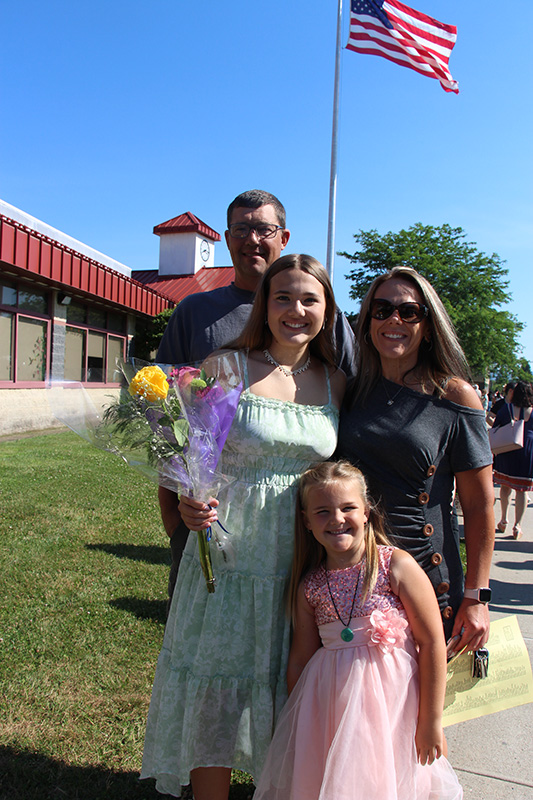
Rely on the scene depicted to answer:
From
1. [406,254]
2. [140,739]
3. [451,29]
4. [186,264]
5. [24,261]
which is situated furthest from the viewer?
[406,254]

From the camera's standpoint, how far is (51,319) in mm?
14742

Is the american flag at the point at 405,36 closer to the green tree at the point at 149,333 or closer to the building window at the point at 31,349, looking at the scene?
the building window at the point at 31,349

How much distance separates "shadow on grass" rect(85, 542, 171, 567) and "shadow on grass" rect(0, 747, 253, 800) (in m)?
2.65

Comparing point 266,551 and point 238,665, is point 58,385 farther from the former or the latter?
point 238,665

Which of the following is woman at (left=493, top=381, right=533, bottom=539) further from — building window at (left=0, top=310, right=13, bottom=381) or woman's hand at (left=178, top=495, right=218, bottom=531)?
building window at (left=0, top=310, right=13, bottom=381)

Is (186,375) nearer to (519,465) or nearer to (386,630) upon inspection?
(386,630)

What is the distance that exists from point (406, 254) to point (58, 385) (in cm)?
3027

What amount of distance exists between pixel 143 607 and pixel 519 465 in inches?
203

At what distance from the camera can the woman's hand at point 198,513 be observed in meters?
2.00

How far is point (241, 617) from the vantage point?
211 centimetres

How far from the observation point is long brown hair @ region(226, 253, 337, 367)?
2279 mm

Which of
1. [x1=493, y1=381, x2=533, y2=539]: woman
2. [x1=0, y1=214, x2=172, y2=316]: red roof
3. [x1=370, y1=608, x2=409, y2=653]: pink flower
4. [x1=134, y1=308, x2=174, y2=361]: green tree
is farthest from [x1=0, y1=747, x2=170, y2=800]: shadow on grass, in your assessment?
[x1=134, y1=308, x2=174, y2=361]: green tree

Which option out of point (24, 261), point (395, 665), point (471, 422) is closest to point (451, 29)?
point (24, 261)

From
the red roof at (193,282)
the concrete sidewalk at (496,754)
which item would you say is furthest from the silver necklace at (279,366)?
the red roof at (193,282)
